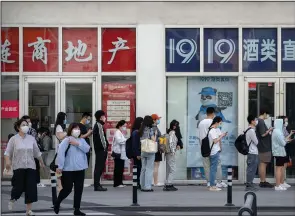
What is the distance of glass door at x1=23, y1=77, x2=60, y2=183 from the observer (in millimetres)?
21250

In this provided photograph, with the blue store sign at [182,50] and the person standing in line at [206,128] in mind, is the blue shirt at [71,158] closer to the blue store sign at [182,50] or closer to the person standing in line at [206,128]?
the person standing in line at [206,128]

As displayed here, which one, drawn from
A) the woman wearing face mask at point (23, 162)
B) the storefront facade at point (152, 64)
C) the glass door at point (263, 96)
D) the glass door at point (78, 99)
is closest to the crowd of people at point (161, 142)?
the glass door at point (78, 99)

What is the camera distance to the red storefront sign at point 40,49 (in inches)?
840


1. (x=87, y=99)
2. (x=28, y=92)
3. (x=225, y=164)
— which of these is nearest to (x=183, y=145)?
(x=225, y=164)

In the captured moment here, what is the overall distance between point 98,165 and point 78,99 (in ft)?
8.33

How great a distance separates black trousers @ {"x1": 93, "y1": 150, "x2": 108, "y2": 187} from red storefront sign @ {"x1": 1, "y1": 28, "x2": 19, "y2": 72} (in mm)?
3724

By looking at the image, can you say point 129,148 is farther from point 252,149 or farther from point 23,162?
point 23,162

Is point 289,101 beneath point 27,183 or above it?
above

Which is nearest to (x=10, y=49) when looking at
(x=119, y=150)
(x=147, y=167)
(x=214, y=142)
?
(x=119, y=150)

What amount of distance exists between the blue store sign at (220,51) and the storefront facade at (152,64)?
28 millimetres

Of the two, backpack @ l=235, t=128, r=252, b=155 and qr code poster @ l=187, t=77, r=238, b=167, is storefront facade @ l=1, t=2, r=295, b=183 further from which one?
backpack @ l=235, t=128, r=252, b=155

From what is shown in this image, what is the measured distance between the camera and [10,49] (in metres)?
21.4

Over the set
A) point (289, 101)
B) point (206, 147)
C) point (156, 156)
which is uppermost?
point (289, 101)

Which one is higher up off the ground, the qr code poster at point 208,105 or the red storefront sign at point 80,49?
the red storefront sign at point 80,49
